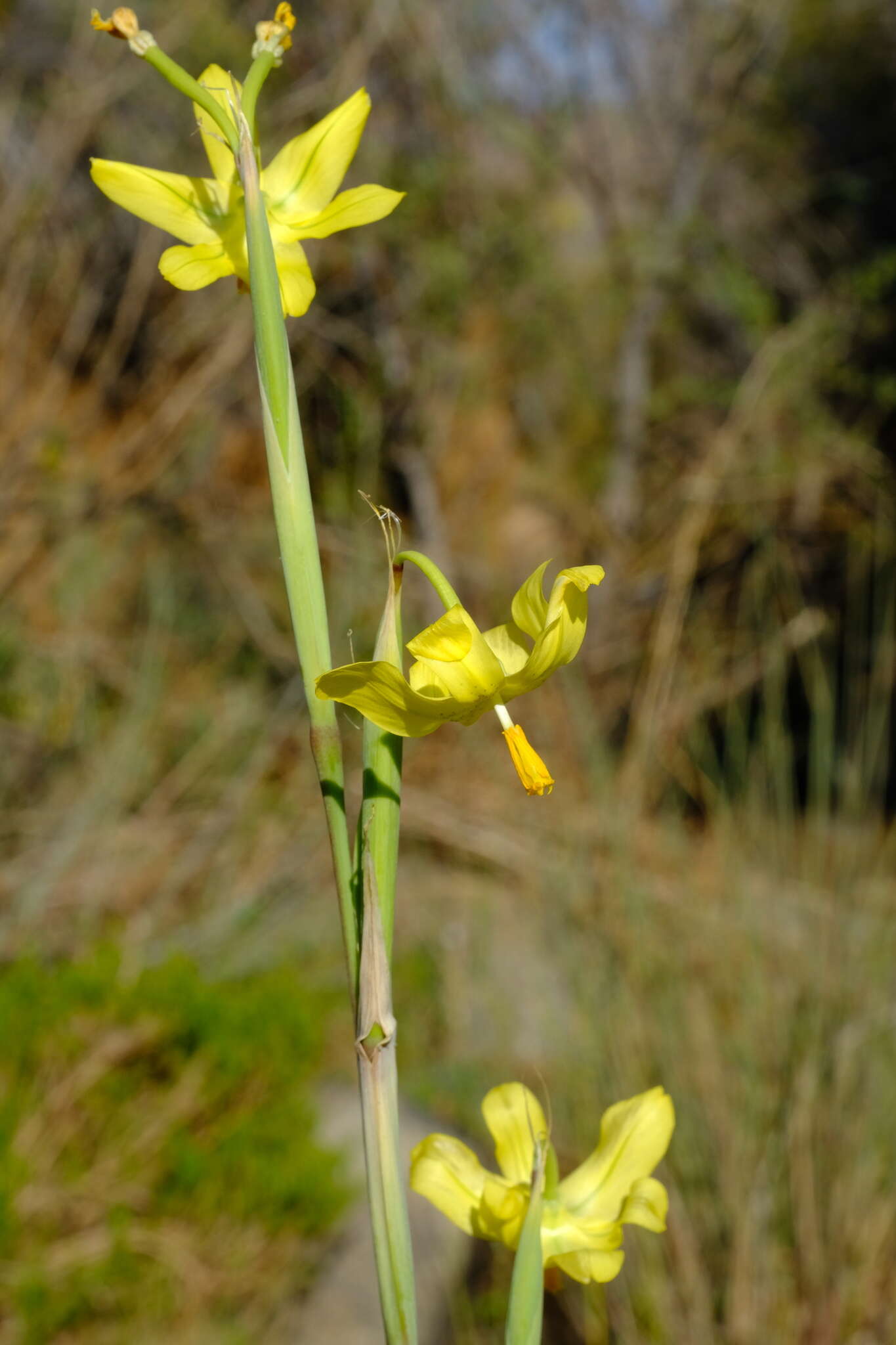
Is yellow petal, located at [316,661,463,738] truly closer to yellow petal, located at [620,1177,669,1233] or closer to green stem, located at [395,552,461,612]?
green stem, located at [395,552,461,612]

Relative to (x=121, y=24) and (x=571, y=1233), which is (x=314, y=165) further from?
(x=571, y=1233)

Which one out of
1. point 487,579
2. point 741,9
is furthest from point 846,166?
point 487,579

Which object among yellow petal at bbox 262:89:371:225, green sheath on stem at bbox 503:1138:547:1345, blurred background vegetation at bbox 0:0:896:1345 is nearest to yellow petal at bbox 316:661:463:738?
green sheath on stem at bbox 503:1138:547:1345

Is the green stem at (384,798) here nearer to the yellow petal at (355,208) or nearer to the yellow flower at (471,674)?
the yellow flower at (471,674)

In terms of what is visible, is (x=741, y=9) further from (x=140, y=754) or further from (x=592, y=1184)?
(x=592, y=1184)

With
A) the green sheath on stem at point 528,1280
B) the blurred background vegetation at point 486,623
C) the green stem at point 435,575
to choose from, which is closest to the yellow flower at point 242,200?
the green stem at point 435,575

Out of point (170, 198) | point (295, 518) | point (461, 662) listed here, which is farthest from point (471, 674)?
point (170, 198)
